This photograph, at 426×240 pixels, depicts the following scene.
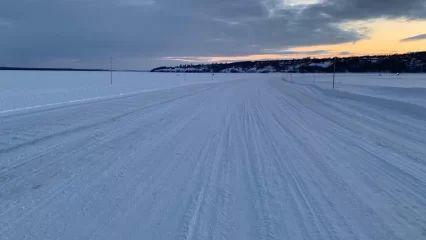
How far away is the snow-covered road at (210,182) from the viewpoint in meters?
3.51

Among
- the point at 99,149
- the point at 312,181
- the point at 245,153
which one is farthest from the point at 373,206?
the point at 99,149

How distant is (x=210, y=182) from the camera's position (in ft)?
16.1

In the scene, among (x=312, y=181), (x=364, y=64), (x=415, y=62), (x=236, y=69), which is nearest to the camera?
(x=312, y=181)

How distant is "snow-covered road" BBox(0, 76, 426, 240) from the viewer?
3514mm

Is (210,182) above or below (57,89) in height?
below

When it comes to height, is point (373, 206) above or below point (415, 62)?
below

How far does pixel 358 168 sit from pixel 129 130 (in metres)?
5.75

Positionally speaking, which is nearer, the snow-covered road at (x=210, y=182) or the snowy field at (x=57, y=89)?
the snow-covered road at (x=210, y=182)

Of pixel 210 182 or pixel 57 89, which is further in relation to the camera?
pixel 57 89

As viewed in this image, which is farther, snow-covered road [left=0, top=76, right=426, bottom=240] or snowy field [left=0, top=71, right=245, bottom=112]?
snowy field [left=0, top=71, right=245, bottom=112]

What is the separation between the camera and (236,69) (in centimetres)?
19862

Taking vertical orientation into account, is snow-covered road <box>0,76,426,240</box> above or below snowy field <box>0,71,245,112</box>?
below

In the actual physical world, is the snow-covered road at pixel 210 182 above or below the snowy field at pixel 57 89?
below

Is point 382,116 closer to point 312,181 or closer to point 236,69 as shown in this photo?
point 312,181
